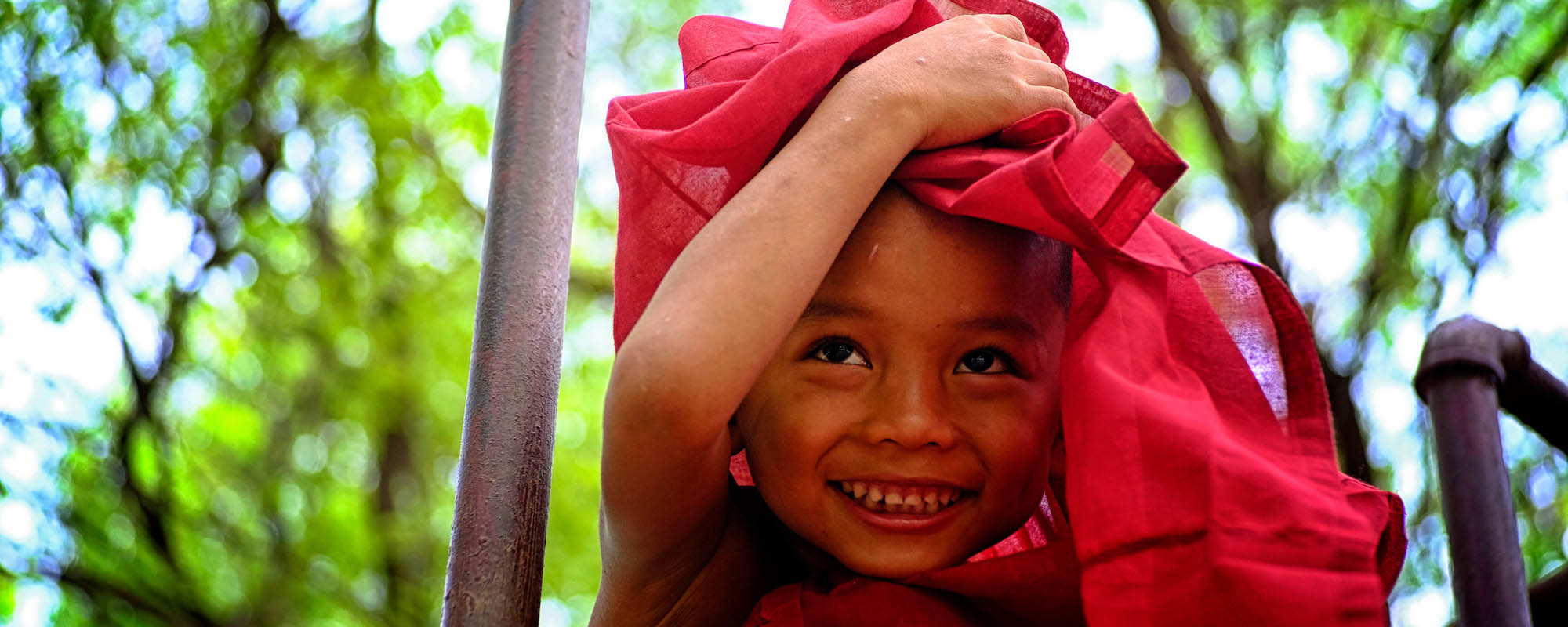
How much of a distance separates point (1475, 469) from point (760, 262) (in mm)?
746

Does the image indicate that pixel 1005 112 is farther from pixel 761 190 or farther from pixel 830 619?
pixel 830 619

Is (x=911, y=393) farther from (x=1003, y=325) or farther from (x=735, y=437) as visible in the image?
→ (x=735, y=437)

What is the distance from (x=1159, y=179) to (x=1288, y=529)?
313mm

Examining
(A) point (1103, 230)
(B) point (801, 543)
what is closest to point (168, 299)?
(B) point (801, 543)

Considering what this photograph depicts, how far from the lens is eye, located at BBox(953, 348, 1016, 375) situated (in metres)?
1.31

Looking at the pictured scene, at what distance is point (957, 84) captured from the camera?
1304mm

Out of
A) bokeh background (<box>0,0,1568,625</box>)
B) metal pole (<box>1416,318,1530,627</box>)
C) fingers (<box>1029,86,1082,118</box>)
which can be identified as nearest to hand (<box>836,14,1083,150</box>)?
fingers (<box>1029,86,1082,118</box>)

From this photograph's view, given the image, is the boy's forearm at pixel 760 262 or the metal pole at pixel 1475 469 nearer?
the boy's forearm at pixel 760 262

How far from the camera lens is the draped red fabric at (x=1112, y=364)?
108 centimetres

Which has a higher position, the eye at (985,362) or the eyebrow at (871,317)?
the eyebrow at (871,317)

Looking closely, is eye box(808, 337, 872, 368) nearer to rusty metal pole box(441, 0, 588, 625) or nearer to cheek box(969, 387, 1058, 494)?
cheek box(969, 387, 1058, 494)

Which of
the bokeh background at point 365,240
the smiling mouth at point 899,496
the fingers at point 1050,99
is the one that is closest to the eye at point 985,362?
the smiling mouth at point 899,496

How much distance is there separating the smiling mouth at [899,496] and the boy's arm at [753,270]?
124 millimetres

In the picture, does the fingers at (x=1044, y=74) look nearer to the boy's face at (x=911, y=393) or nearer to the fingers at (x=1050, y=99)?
the fingers at (x=1050, y=99)
